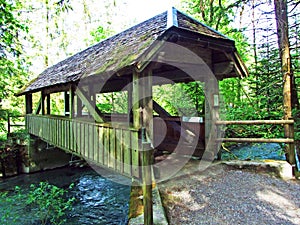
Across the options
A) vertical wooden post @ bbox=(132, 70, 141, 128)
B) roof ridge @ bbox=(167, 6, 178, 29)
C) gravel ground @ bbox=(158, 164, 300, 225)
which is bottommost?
gravel ground @ bbox=(158, 164, 300, 225)

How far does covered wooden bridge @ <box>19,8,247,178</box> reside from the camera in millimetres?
3475

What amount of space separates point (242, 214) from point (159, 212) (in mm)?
1158

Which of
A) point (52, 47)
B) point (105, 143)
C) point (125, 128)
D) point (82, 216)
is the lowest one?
point (82, 216)

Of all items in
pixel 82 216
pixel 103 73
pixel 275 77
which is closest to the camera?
pixel 103 73

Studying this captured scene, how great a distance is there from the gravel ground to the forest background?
6.25 feet

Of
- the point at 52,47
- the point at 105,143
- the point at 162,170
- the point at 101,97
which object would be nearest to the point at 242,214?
the point at 162,170

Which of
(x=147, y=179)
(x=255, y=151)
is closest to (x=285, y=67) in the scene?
(x=147, y=179)

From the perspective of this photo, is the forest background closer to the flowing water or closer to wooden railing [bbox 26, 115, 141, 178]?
wooden railing [bbox 26, 115, 141, 178]

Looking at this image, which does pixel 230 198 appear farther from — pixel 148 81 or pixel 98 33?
pixel 98 33

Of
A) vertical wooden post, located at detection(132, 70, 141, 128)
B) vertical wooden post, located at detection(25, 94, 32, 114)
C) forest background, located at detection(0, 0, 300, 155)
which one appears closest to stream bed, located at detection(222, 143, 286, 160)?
forest background, located at detection(0, 0, 300, 155)

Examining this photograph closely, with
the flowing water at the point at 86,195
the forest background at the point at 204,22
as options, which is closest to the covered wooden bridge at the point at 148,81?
the forest background at the point at 204,22

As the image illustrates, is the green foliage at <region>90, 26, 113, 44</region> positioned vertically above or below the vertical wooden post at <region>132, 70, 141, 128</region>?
above

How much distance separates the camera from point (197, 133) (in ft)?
18.5

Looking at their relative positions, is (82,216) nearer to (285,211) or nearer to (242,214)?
(242,214)
